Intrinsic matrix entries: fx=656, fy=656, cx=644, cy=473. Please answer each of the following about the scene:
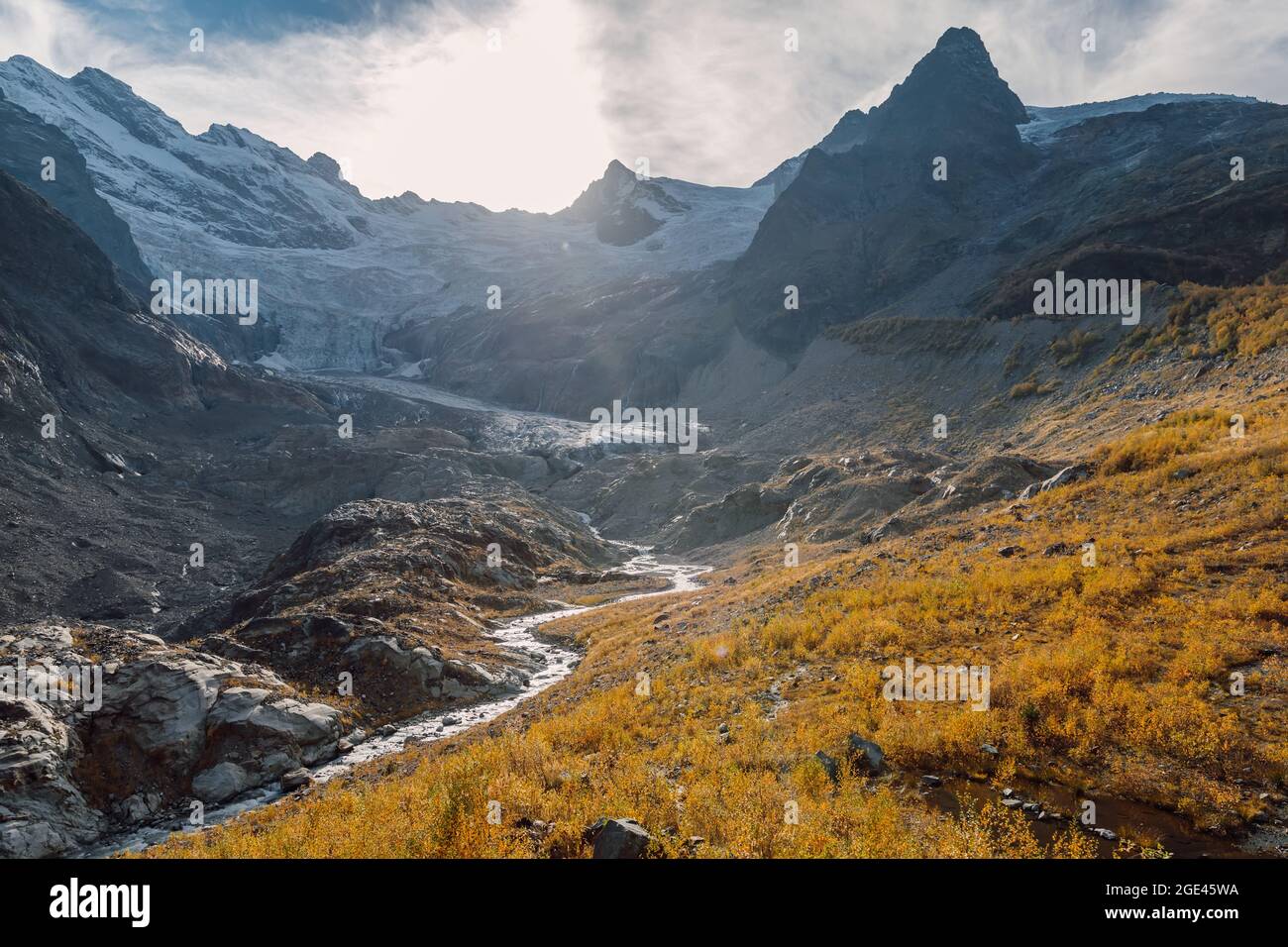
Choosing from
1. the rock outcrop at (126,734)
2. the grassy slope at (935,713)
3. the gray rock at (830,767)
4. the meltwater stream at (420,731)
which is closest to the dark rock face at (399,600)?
the meltwater stream at (420,731)

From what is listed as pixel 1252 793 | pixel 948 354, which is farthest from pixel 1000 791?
pixel 948 354

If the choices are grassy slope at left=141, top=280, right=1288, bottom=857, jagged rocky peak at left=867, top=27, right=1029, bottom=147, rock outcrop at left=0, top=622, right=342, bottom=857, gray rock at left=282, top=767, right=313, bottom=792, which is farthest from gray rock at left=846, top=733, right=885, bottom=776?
jagged rocky peak at left=867, top=27, right=1029, bottom=147

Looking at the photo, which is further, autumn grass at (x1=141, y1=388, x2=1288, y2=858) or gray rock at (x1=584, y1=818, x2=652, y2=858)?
autumn grass at (x1=141, y1=388, x2=1288, y2=858)

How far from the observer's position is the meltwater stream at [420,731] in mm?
15180

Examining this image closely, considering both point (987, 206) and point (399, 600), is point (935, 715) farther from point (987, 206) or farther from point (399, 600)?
point (987, 206)

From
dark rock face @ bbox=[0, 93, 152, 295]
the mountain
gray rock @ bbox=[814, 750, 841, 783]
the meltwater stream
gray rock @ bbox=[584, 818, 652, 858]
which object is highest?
dark rock face @ bbox=[0, 93, 152, 295]

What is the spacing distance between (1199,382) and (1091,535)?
2945cm

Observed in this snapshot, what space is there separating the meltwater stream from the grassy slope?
1936 mm

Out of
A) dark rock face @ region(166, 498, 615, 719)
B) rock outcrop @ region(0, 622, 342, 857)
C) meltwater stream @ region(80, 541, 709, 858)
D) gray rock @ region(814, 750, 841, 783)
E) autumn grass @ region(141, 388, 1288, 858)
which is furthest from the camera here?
dark rock face @ region(166, 498, 615, 719)

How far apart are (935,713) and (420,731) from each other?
1668 centimetres

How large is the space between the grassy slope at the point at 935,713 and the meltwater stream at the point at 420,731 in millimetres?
1936

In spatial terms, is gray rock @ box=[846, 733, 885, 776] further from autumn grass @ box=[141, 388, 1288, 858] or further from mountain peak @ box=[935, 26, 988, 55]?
mountain peak @ box=[935, 26, 988, 55]

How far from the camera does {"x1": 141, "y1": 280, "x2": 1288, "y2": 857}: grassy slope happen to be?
852 centimetres
